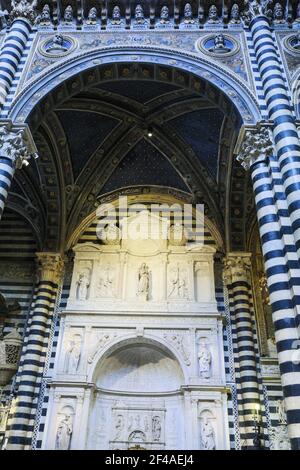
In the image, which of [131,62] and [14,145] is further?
[131,62]

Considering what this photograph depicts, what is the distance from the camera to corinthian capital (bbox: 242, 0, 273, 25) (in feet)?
37.2

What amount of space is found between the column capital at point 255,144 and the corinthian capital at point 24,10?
7.11 meters

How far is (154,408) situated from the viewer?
41.1 ft

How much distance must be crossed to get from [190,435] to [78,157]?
9635 millimetres

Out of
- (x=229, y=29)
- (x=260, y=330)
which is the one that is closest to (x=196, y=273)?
(x=260, y=330)

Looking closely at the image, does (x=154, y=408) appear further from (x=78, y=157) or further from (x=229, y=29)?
(x=229, y=29)

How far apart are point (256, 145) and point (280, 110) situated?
3.50 feet

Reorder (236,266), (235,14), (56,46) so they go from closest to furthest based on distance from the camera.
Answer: (56,46), (235,14), (236,266)

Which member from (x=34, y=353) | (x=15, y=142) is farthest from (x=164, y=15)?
(x=34, y=353)

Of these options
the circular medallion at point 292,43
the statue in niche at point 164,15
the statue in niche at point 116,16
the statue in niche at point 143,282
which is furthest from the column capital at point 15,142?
the circular medallion at point 292,43

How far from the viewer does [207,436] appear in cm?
1128

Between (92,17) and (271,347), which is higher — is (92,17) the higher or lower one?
the higher one

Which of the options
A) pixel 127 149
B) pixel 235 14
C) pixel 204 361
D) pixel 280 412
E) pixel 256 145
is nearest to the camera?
pixel 256 145

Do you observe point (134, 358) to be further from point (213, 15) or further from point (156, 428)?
point (213, 15)
